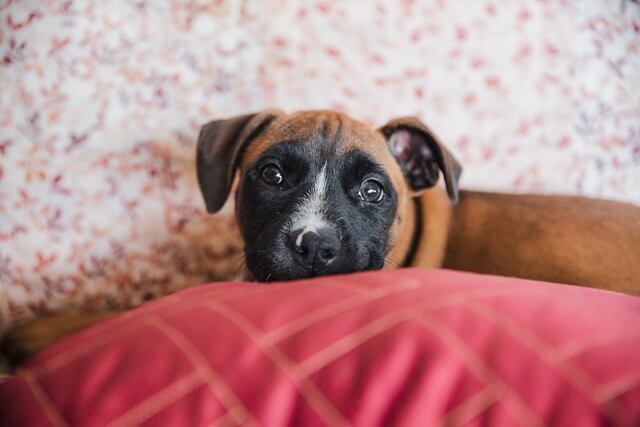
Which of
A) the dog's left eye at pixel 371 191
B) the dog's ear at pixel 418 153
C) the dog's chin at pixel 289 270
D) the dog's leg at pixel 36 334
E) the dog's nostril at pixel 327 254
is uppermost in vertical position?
the dog's ear at pixel 418 153

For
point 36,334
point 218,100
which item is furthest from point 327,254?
point 218,100

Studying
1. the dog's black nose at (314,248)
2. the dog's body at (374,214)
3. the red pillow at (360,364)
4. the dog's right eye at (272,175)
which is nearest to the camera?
the red pillow at (360,364)

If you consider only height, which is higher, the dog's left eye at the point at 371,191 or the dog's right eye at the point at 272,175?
the dog's right eye at the point at 272,175

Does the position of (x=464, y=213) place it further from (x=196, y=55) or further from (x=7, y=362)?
(x=7, y=362)

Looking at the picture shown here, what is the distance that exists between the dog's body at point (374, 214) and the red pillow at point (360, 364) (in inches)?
26.8

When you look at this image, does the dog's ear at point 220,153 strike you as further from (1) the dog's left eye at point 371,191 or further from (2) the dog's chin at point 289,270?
(1) the dog's left eye at point 371,191

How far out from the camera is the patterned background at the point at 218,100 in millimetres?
2369

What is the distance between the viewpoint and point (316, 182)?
6.86ft

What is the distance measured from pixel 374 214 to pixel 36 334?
4.33 feet

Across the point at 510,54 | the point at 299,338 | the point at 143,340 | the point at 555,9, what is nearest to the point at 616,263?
the point at 510,54

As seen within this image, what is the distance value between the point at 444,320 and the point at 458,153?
199cm

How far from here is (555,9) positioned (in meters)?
2.94

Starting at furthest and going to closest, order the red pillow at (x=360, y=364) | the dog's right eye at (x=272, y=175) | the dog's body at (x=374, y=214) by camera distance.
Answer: the dog's right eye at (x=272, y=175), the dog's body at (x=374, y=214), the red pillow at (x=360, y=364)

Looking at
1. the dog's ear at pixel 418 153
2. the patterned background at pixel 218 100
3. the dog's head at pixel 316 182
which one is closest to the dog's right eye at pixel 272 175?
the dog's head at pixel 316 182
